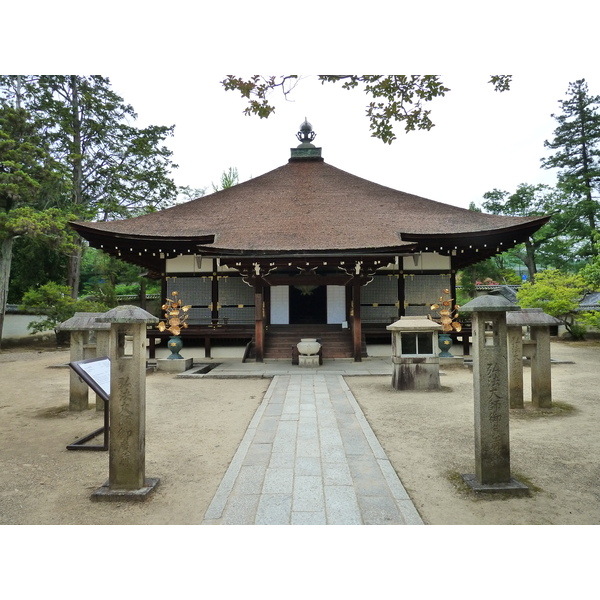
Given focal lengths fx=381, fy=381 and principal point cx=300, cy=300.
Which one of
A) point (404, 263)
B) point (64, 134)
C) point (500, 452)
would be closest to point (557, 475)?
point (500, 452)

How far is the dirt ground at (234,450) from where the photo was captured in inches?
115

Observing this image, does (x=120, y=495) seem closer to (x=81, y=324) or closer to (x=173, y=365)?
(x=81, y=324)

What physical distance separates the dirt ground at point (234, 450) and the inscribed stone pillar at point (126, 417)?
18 centimetres

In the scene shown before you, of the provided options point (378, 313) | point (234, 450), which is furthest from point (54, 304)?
point (234, 450)

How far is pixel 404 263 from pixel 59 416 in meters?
10.6

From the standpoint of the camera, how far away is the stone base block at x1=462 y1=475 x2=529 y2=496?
10.2 ft

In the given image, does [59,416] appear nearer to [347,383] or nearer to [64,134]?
[347,383]

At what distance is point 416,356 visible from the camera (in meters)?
7.37

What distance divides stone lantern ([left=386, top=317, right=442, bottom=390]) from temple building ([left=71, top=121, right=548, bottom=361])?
335cm

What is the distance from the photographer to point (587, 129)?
19438 mm

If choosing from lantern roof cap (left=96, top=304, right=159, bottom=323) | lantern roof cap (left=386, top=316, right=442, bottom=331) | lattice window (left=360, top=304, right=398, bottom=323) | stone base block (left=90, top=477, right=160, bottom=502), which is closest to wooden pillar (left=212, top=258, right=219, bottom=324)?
lattice window (left=360, top=304, right=398, bottom=323)

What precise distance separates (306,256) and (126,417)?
7.88 meters

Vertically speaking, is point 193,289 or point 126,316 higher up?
point 193,289

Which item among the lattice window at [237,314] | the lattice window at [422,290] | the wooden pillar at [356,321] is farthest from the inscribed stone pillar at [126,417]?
the lattice window at [422,290]
